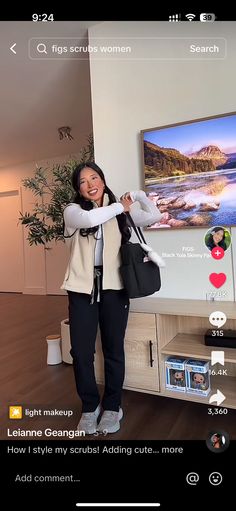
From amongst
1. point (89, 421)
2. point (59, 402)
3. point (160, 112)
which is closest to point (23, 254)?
point (160, 112)

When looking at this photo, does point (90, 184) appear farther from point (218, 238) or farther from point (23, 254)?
Result: point (23, 254)

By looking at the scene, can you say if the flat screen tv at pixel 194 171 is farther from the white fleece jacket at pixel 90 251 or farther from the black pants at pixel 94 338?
the black pants at pixel 94 338

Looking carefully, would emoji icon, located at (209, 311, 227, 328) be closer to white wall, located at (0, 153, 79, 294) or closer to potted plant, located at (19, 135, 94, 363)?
potted plant, located at (19, 135, 94, 363)

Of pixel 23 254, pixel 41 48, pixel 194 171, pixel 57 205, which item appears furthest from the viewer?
pixel 23 254

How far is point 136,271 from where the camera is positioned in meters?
0.98

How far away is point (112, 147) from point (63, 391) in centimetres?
122

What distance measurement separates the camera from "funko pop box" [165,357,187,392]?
1.17 m

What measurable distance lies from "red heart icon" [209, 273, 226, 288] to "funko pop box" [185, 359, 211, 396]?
0.36 meters

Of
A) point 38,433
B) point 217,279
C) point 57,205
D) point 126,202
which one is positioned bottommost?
point 38,433

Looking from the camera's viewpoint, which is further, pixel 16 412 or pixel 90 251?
pixel 90 251

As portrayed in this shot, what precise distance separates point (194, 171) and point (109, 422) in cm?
105

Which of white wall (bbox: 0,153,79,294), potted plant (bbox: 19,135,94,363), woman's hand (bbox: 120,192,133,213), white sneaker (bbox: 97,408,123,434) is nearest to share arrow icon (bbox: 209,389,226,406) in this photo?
white sneaker (bbox: 97,408,123,434)
